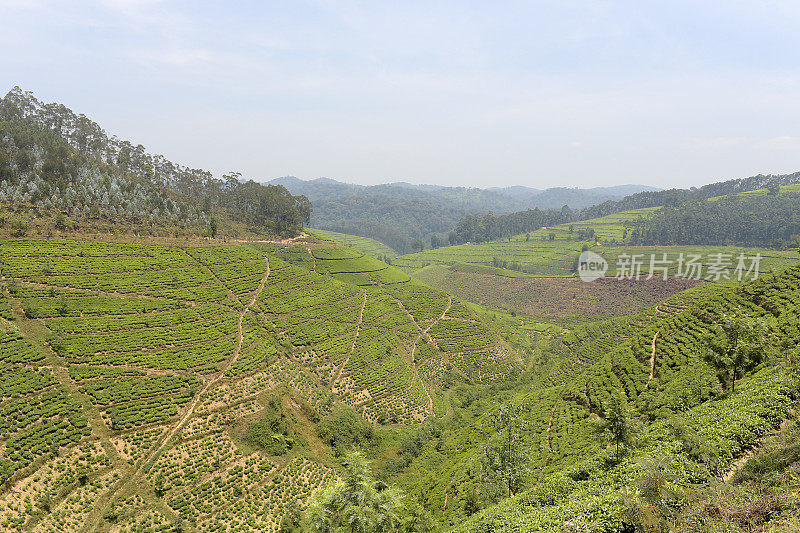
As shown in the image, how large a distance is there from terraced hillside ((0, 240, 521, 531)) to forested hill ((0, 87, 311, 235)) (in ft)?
47.7

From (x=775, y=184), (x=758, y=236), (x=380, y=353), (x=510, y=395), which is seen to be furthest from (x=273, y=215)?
(x=775, y=184)

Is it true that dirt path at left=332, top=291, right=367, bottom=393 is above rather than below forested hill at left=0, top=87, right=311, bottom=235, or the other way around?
below

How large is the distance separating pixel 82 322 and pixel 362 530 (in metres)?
42.0

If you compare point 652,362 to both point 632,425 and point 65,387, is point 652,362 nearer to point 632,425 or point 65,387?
point 632,425

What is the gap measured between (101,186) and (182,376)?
57.6m

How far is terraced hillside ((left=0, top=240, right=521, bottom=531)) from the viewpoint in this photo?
1129 inches

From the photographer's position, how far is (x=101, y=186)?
2830 inches

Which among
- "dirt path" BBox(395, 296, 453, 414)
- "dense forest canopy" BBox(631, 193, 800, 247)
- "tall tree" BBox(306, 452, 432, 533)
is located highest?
"dense forest canopy" BBox(631, 193, 800, 247)

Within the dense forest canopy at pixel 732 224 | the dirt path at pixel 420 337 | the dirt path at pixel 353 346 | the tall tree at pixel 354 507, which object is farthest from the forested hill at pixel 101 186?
the dense forest canopy at pixel 732 224

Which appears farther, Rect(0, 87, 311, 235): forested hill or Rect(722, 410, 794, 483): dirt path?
Rect(0, 87, 311, 235): forested hill

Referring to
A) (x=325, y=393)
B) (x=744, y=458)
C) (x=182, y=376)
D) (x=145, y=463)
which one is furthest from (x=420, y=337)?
(x=744, y=458)

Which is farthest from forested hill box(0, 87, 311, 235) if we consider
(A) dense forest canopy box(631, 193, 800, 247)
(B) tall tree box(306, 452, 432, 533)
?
(A) dense forest canopy box(631, 193, 800, 247)

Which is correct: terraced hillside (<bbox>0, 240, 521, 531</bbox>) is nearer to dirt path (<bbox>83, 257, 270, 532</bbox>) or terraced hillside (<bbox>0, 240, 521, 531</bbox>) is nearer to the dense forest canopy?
dirt path (<bbox>83, 257, 270, 532</bbox>)

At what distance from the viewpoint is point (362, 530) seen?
1794 centimetres
